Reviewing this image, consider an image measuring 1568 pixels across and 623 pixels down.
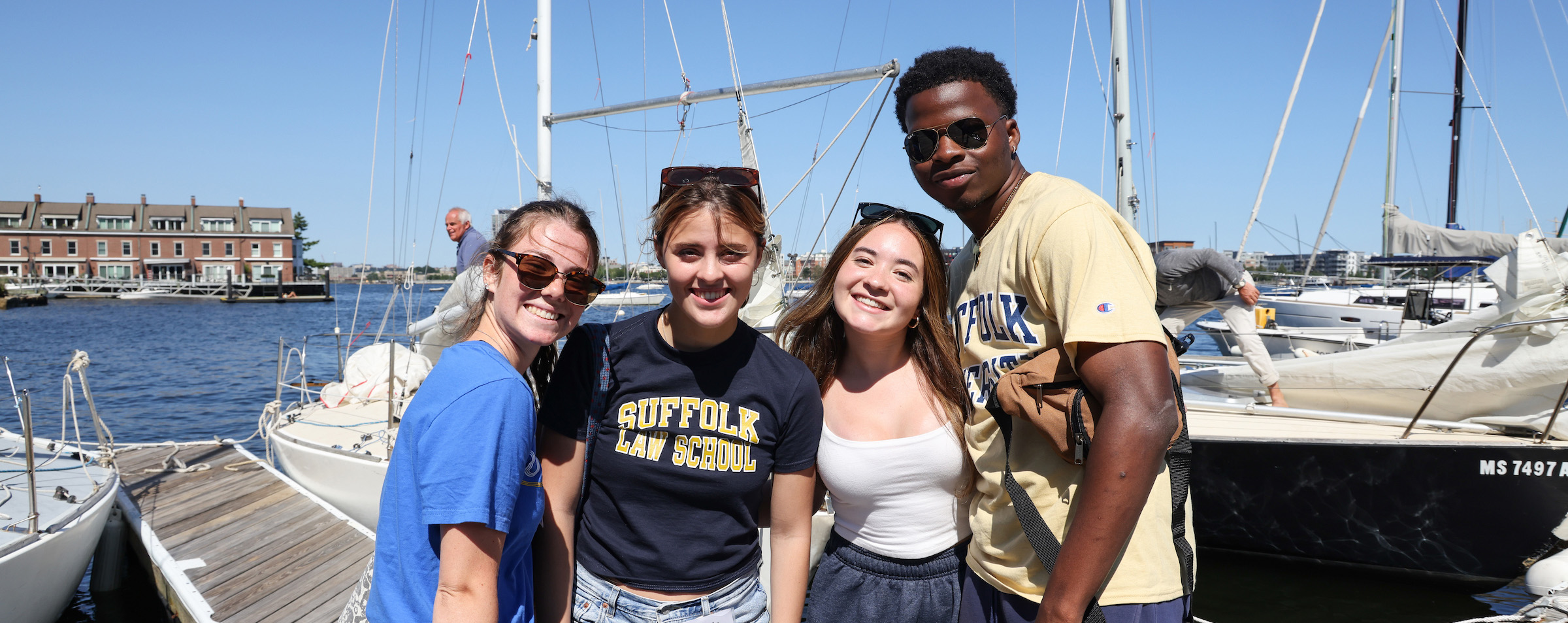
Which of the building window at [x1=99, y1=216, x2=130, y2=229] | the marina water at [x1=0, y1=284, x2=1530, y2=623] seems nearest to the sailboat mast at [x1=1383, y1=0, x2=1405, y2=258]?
the marina water at [x1=0, y1=284, x2=1530, y2=623]

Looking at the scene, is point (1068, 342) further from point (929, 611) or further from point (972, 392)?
point (929, 611)

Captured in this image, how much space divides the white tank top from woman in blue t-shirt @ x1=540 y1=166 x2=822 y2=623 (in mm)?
183

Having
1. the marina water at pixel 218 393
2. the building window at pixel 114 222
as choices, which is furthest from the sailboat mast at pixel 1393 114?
the building window at pixel 114 222

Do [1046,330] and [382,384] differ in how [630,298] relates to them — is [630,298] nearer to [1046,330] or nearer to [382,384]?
[382,384]

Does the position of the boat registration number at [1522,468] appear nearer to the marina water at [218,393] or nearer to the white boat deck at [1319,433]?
the white boat deck at [1319,433]

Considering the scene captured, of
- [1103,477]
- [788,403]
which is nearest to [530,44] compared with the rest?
[788,403]

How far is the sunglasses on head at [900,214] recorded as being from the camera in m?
2.28

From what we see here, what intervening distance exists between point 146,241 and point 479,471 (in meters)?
88.3

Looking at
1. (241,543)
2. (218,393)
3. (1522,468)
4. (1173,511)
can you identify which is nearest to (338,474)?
(241,543)

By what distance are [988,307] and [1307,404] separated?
240 inches

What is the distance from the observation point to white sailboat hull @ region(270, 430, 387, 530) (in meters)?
6.30

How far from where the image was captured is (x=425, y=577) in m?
1.54

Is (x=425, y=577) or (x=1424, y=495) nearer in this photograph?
(x=425, y=577)

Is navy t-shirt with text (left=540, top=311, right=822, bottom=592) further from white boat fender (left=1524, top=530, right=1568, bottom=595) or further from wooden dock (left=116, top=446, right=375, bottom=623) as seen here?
white boat fender (left=1524, top=530, right=1568, bottom=595)
